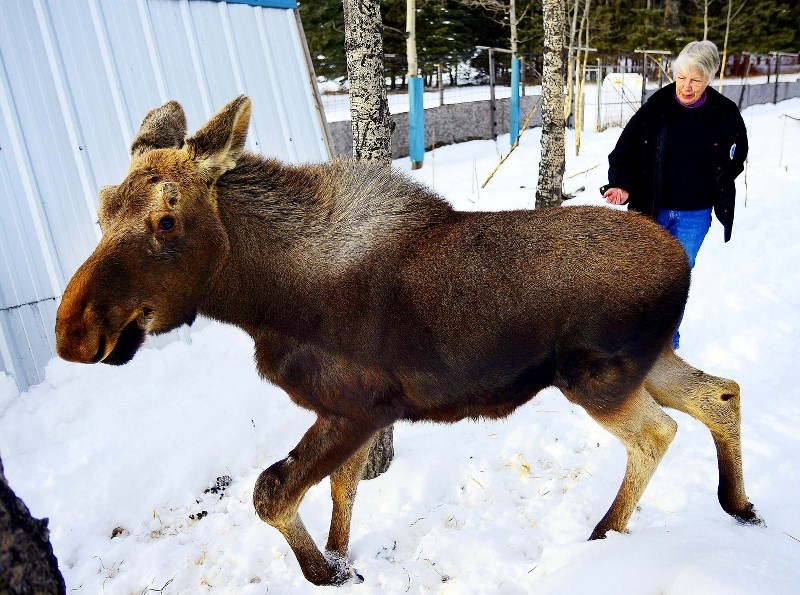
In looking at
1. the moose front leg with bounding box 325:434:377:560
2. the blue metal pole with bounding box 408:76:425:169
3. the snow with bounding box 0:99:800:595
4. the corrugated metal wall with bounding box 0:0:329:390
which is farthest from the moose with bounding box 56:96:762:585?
the blue metal pole with bounding box 408:76:425:169

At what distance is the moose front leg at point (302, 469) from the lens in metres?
2.97

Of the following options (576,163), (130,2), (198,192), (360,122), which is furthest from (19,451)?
(576,163)

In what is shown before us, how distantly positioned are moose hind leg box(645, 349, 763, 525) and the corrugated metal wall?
13.5 feet

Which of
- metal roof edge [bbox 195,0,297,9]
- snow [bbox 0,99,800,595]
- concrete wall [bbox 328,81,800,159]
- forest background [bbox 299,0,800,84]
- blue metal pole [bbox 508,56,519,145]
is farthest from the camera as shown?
forest background [bbox 299,0,800,84]

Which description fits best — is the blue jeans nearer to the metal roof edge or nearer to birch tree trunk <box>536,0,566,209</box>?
birch tree trunk <box>536,0,566,209</box>

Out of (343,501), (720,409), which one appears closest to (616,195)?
(720,409)

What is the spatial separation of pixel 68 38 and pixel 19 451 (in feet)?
10.7

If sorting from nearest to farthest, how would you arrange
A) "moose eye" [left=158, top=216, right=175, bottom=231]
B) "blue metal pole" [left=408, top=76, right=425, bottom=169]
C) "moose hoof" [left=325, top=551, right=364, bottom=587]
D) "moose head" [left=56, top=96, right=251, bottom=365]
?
"moose head" [left=56, top=96, right=251, bottom=365] → "moose eye" [left=158, top=216, right=175, bottom=231] → "moose hoof" [left=325, top=551, right=364, bottom=587] → "blue metal pole" [left=408, top=76, right=425, bottom=169]

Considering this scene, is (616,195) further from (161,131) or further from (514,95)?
(514,95)

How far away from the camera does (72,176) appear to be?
4.96m

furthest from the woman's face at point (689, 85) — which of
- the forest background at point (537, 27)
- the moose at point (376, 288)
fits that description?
the forest background at point (537, 27)

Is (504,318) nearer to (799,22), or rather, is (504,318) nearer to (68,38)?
(68,38)

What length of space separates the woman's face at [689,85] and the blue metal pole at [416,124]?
38.8ft

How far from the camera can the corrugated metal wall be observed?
4.52 m
